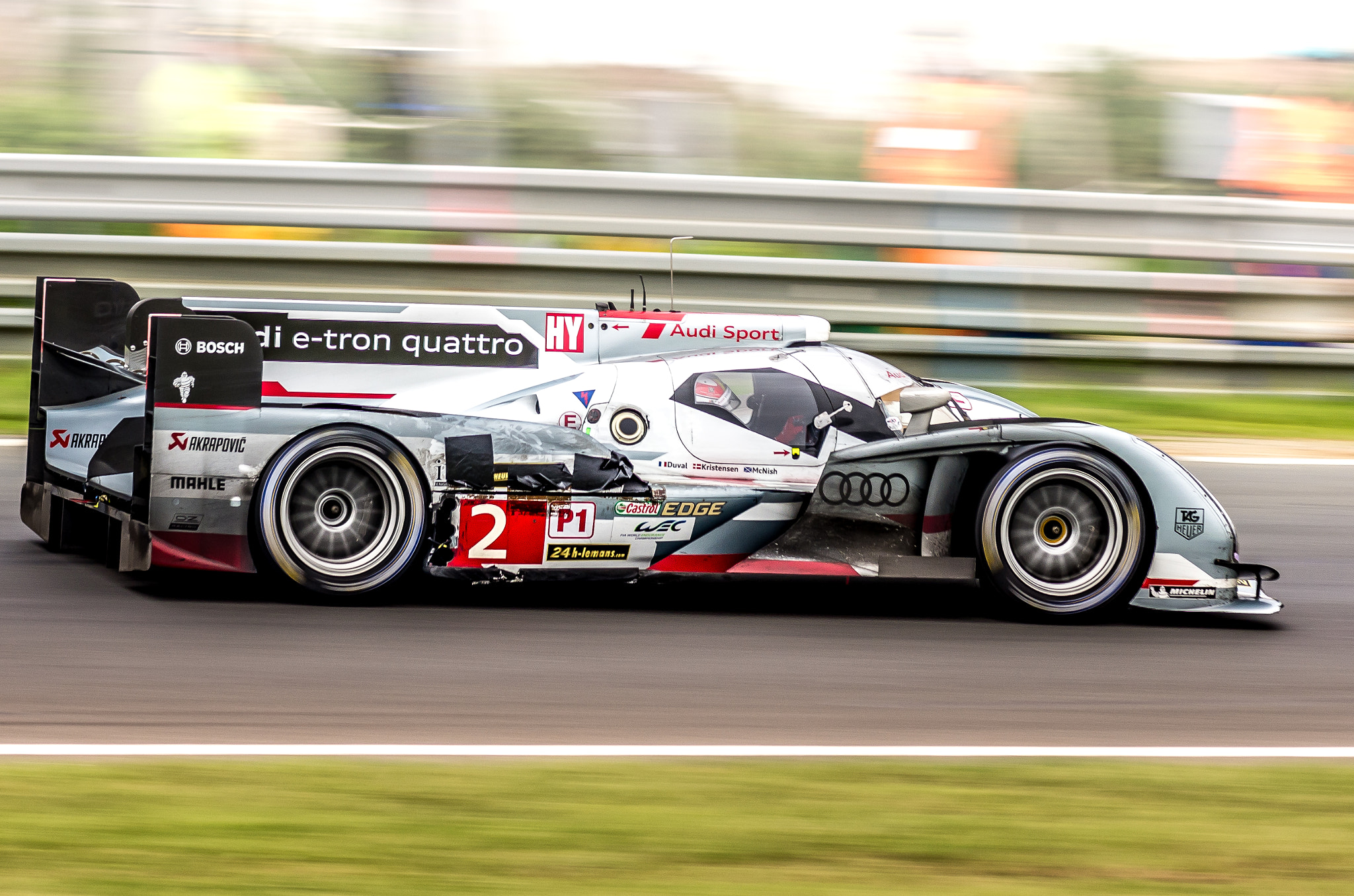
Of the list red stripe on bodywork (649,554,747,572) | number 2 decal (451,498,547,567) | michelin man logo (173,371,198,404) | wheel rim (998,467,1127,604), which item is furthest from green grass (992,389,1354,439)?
michelin man logo (173,371,198,404)

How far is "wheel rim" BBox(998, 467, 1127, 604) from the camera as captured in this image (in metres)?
6.21

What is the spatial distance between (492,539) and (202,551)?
111 cm

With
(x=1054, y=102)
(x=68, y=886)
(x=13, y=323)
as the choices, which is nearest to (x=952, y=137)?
(x=1054, y=102)

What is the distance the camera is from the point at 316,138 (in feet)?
39.3

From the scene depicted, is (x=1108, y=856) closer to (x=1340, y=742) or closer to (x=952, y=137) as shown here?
(x=1340, y=742)

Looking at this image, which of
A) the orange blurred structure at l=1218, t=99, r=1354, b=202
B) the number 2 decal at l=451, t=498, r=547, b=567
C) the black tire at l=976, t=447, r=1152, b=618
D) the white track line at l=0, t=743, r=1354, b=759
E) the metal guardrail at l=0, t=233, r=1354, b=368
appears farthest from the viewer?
the orange blurred structure at l=1218, t=99, r=1354, b=202

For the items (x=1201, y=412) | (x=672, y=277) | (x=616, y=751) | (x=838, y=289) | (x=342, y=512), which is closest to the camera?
(x=616, y=751)

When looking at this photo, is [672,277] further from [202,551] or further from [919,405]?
[202,551]

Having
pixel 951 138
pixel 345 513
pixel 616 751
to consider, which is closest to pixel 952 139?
pixel 951 138

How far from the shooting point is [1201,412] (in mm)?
11430

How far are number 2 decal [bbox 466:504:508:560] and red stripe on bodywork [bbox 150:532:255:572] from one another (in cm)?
86

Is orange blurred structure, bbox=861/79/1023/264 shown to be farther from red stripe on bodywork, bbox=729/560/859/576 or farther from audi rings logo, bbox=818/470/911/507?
red stripe on bodywork, bbox=729/560/859/576

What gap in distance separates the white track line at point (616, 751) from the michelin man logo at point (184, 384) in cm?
185

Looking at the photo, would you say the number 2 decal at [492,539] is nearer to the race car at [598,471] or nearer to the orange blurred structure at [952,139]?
the race car at [598,471]
